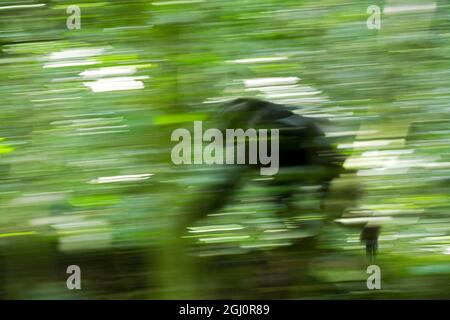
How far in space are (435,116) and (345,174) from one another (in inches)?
15.3

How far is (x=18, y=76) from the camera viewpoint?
8.79ft

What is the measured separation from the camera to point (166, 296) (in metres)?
2.62

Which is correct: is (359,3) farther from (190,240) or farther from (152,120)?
(190,240)

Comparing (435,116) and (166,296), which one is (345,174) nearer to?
(435,116)

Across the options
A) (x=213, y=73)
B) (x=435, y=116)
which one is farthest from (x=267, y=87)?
(x=435, y=116)

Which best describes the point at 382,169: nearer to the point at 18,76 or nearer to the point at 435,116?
the point at 435,116

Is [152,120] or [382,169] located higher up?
[152,120]

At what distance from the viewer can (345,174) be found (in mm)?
2588

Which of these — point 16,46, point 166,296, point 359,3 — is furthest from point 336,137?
point 16,46

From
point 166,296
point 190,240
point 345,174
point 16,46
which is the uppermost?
point 16,46

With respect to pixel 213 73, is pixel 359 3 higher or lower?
higher

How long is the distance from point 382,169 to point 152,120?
2.83ft

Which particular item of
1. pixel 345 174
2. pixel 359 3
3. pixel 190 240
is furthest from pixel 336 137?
pixel 190 240

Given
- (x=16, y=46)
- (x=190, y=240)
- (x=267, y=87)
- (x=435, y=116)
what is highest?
(x=16, y=46)
